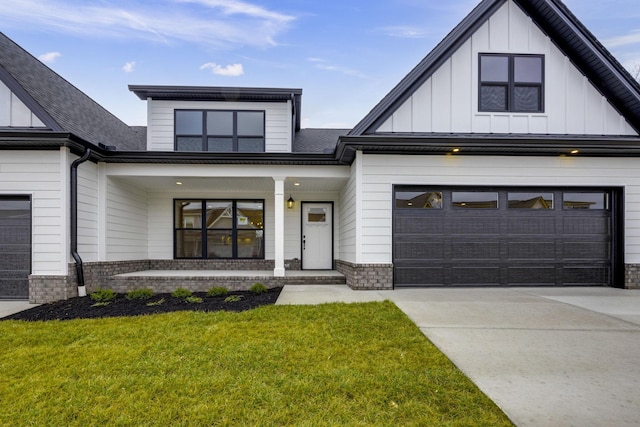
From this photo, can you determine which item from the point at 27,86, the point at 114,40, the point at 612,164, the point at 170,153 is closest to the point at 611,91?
the point at 612,164

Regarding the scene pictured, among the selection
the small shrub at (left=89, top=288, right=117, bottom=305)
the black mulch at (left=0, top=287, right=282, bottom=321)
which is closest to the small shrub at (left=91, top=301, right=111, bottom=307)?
the black mulch at (left=0, top=287, right=282, bottom=321)

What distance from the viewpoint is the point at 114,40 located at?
1306 centimetres

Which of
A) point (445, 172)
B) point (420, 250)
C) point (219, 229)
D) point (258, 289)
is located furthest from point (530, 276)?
point (219, 229)

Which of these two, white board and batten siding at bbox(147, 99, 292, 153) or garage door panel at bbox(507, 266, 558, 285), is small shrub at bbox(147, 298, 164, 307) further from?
garage door panel at bbox(507, 266, 558, 285)

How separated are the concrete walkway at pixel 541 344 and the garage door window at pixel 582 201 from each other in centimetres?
198

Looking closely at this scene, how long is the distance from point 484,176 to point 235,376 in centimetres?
682

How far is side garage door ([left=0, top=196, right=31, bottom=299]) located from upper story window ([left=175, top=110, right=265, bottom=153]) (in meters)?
3.90

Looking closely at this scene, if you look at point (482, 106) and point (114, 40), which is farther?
point (114, 40)

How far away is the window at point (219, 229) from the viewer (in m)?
10.2

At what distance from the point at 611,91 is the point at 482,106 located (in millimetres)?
2930

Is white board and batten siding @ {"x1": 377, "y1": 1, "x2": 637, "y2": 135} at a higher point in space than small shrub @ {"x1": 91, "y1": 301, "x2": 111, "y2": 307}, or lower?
higher

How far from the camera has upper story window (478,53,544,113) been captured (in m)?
7.56

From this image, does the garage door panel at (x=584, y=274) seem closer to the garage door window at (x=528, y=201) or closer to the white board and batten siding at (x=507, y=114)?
the garage door window at (x=528, y=201)

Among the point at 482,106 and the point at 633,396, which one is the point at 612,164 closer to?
the point at 482,106
